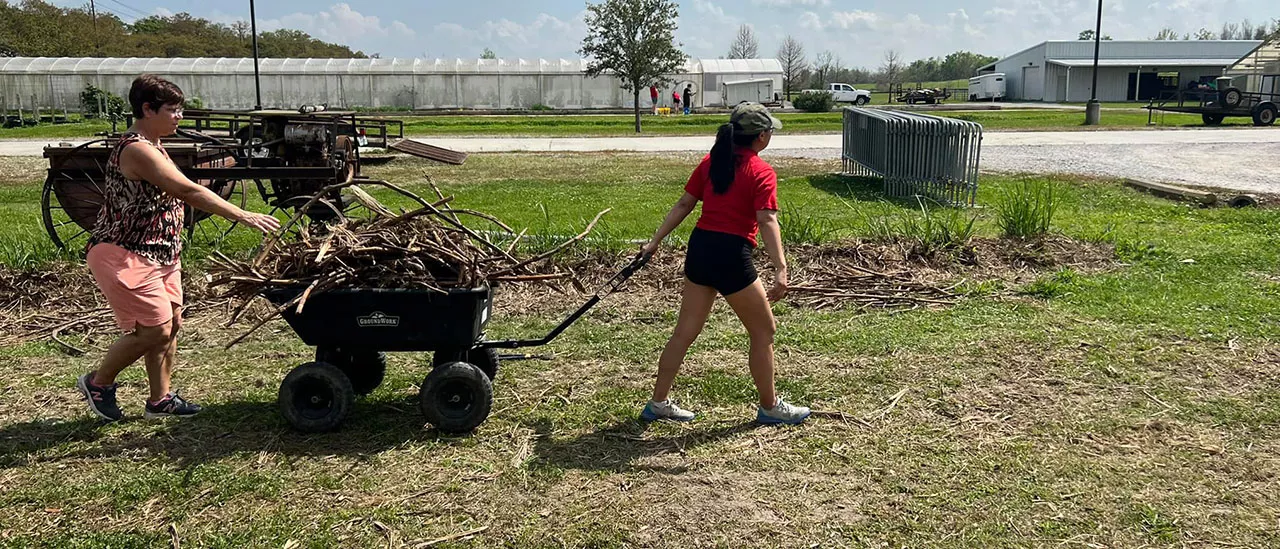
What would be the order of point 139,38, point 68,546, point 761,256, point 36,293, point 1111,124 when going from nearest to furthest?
point 68,546 < point 36,293 < point 761,256 < point 1111,124 < point 139,38

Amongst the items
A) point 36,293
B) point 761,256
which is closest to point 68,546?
point 36,293

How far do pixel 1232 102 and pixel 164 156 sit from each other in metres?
34.6

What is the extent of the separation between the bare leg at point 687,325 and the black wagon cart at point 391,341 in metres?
0.28

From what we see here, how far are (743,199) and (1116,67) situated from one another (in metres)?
65.1

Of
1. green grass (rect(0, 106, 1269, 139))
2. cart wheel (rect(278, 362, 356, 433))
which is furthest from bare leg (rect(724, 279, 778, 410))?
green grass (rect(0, 106, 1269, 139))

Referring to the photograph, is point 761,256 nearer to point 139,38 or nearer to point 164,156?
point 164,156

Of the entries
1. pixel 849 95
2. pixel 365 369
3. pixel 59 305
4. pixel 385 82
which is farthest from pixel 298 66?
pixel 365 369

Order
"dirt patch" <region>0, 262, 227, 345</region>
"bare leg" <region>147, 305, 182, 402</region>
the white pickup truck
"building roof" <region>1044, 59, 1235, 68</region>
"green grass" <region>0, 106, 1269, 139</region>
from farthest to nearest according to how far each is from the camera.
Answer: "building roof" <region>1044, 59, 1235, 68</region>
the white pickup truck
"green grass" <region>0, 106, 1269, 139</region>
"dirt patch" <region>0, 262, 227, 345</region>
"bare leg" <region>147, 305, 182, 402</region>

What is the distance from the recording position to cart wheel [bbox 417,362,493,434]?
4.34m

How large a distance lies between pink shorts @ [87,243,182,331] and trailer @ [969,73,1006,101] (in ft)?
219

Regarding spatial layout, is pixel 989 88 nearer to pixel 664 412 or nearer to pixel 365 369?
pixel 664 412

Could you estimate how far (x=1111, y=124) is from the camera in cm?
3094

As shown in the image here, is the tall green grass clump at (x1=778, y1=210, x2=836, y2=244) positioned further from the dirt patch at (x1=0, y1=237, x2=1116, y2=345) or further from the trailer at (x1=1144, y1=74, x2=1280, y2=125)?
the trailer at (x1=1144, y1=74, x2=1280, y2=125)

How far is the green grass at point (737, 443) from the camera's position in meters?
3.56
